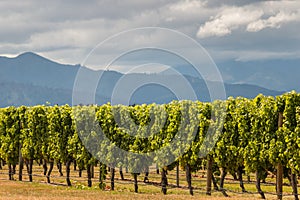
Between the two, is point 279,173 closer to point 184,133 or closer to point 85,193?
point 184,133

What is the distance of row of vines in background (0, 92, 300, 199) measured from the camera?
1033 inches

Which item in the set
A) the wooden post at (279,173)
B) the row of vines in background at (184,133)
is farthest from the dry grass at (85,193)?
the wooden post at (279,173)

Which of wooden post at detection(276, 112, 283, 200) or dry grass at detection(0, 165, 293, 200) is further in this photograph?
wooden post at detection(276, 112, 283, 200)

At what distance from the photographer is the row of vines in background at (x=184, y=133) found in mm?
26248

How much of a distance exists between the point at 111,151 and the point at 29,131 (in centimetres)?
976

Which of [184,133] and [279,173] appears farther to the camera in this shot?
[184,133]

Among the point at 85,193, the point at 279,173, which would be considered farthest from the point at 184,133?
the point at 85,193

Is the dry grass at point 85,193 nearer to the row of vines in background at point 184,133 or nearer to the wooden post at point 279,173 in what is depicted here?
the row of vines in background at point 184,133

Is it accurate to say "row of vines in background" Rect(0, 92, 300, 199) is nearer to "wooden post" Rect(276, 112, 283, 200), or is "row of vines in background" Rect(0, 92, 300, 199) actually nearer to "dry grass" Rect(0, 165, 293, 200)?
"wooden post" Rect(276, 112, 283, 200)

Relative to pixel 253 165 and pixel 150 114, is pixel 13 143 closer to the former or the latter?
pixel 150 114

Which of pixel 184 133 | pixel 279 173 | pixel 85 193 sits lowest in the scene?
pixel 85 193

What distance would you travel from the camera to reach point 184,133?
3112cm

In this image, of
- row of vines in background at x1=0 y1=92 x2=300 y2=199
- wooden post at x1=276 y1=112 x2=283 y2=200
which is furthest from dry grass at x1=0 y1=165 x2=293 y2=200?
wooden post at x1=276 y1=112 x2=283 y2=200

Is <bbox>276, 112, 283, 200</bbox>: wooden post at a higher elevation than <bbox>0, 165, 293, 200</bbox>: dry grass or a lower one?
higher
